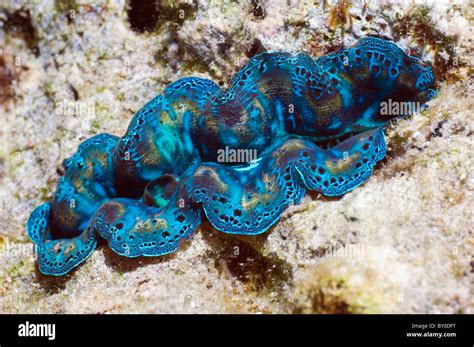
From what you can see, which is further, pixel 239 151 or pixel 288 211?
pixel 239 151

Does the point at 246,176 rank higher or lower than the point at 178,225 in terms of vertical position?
higher

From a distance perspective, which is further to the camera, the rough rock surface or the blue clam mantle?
the blue clam mantle

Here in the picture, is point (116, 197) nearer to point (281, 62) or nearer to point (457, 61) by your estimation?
point (281, 62)

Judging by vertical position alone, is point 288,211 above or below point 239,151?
below

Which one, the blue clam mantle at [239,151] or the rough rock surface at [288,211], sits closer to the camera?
the rough rock surface at [288,211]

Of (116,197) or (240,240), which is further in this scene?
(116,197)

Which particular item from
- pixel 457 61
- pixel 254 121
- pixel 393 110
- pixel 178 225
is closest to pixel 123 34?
pixel 254 121
